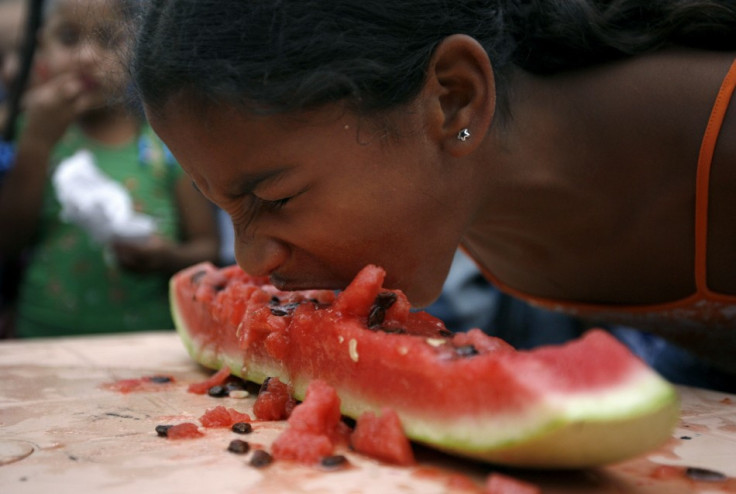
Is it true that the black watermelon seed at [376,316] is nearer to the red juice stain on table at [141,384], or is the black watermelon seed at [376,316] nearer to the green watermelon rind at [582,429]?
the green watermelon rind at [582,429]

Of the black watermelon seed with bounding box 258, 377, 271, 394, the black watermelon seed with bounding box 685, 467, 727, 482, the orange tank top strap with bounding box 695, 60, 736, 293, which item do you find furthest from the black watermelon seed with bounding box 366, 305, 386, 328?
the orange tank top strap with bounding box 695, 60, 736, 293

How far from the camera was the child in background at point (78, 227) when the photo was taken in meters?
3.83

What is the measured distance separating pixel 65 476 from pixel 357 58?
1.06 meters

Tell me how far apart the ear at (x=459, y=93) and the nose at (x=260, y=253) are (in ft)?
1.63

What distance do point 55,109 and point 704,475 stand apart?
11.8 ft

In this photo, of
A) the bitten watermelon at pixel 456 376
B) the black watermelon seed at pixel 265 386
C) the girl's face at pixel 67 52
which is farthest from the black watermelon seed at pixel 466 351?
the girl's face at pixel 67 52

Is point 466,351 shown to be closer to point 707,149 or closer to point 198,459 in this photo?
point 198,459

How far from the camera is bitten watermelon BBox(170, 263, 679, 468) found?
1.20 m

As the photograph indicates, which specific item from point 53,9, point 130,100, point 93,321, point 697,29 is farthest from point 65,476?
point 53,9

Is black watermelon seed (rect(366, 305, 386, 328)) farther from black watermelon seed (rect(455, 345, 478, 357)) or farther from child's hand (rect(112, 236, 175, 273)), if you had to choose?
child's hand (rect(112, 236, 175, 273))

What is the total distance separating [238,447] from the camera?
1458 mm

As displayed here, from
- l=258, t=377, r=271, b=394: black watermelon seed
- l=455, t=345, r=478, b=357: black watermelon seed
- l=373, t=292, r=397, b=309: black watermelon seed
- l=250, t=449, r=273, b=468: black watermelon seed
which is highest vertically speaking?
l=373, t=292, r=397, b=309: black watermelon seed

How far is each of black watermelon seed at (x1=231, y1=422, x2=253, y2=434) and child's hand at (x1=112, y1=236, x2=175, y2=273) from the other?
2.30m

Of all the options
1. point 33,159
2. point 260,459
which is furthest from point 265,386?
point 33,159
